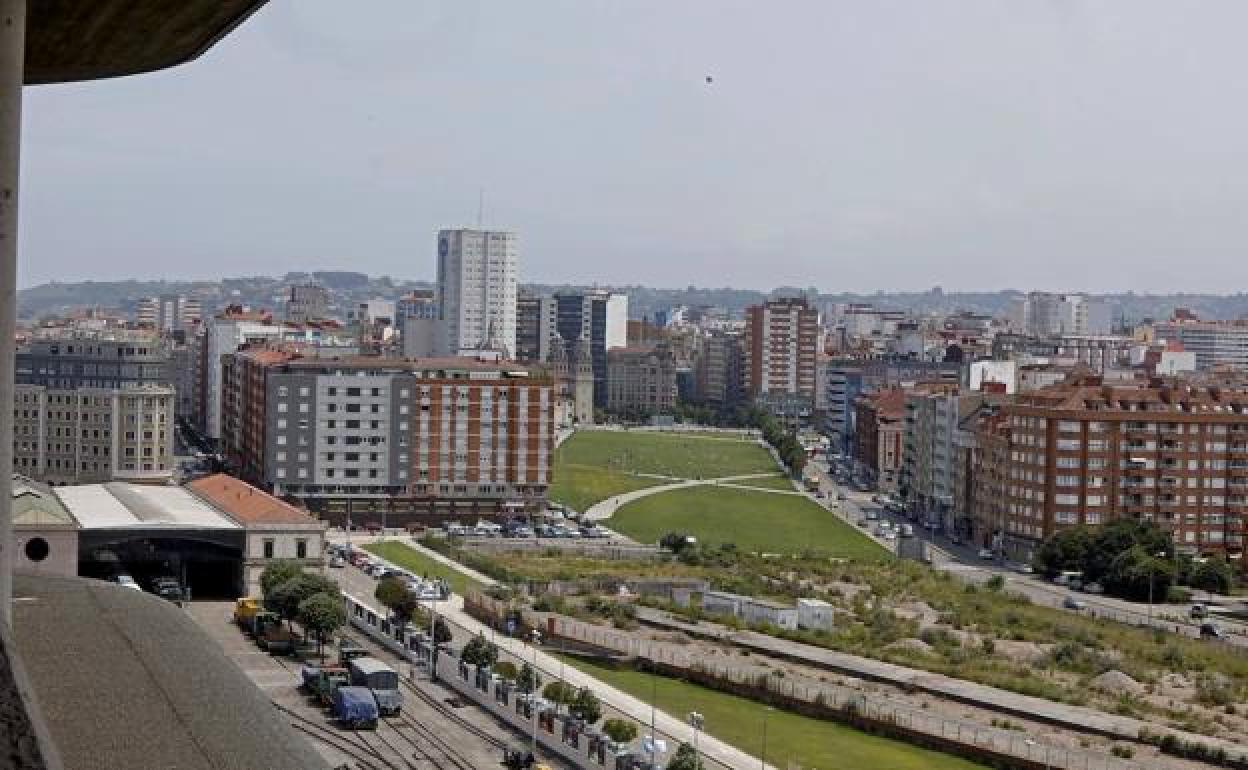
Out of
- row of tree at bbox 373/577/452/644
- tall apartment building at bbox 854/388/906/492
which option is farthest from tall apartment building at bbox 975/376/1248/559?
row of tree at bbox 373/577/452/644

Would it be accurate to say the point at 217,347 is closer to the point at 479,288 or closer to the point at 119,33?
the point at 479,288

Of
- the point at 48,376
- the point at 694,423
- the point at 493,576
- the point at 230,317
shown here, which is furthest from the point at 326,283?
the point at 493,576

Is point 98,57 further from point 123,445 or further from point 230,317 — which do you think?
point 230,317

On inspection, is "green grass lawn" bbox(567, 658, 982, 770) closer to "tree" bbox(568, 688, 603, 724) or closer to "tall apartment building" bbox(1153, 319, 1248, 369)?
"tree" bbox(568, 688, 603, 724)

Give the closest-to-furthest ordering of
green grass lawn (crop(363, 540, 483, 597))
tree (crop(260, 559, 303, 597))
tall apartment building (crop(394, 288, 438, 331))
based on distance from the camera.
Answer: tree (crop(260, 559, 303, 597))
green grass lawn (crop(363, 540, 483, 597))
tall apartment building (crop(394, 288, 438, 331))

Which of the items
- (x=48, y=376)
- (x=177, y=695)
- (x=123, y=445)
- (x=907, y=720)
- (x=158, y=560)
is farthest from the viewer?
(x=48, y=376)

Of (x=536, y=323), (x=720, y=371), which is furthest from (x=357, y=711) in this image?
(x=536, y=323)
